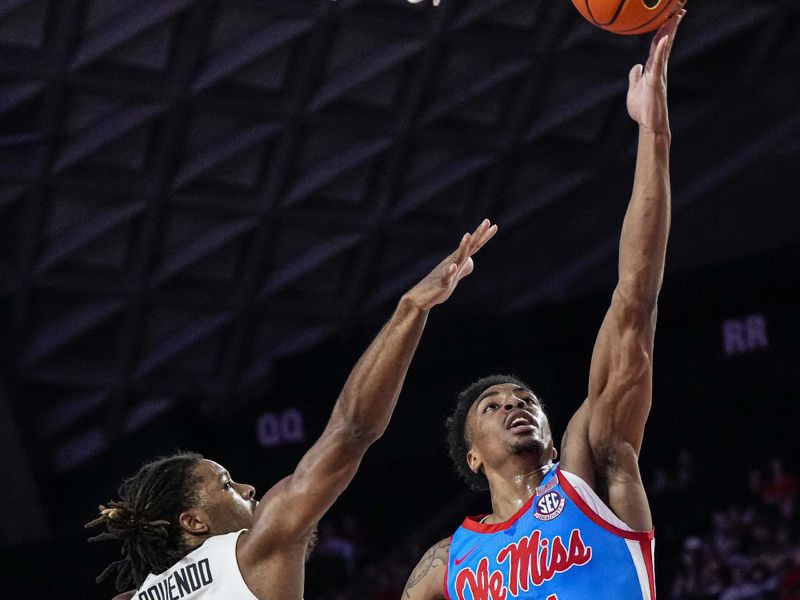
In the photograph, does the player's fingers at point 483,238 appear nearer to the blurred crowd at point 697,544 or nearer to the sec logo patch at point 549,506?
the sec logo patch at point 549,506

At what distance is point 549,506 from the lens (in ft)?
16.0

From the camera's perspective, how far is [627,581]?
4.69m

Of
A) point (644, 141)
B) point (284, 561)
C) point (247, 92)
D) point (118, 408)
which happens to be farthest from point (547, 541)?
point (118, 408)

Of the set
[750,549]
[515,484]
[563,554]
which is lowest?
[563,554]

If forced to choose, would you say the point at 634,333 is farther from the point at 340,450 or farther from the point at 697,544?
the point at 697,544

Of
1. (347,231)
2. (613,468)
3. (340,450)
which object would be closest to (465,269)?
(340,450)

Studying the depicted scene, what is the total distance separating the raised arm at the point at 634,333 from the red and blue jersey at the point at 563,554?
0.25 feet

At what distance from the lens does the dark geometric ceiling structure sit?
16781 mm

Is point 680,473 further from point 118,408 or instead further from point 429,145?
point 118,408

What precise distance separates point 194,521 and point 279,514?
0.49 meters

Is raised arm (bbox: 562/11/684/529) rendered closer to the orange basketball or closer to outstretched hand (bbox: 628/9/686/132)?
outstretched hand (bbox: 628/9/686/132)

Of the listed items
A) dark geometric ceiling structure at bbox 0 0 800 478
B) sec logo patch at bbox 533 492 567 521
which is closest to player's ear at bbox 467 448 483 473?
sec logo patch at bbox 533 492 567 521

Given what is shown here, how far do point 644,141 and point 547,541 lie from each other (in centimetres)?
153

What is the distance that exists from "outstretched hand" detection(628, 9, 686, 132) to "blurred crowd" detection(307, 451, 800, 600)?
9751 millimetres
